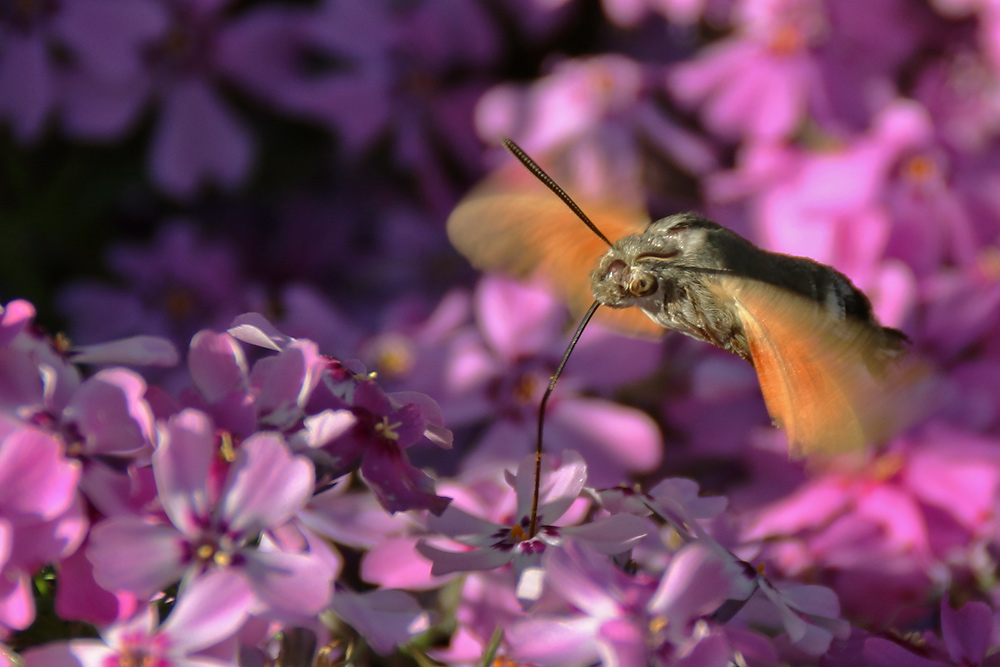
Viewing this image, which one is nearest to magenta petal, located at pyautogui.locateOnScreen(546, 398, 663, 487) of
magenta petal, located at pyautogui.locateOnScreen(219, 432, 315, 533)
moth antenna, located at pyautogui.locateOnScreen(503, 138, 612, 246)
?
moth antenna, located at pyautogui.locateOnScreen(503, 138, 612, 246)

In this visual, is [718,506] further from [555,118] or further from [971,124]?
[971,124]

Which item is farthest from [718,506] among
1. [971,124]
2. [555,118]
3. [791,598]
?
[971,124]

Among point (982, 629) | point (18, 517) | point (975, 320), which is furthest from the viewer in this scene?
point (975, 320)

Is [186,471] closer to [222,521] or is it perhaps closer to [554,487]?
[222,521]

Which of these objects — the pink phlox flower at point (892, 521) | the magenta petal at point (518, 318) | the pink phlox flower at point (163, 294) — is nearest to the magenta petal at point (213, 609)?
the pink phlox flower at point (892, 521)

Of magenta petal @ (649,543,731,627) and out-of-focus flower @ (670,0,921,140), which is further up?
out-of-focus flower @ (670,0,921,140)

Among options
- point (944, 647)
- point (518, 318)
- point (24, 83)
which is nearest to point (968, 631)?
point (944, 647)

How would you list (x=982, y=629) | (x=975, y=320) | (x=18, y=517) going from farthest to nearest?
(x=975, y=320) < (x=982, y=629) < (x=18, y=517)

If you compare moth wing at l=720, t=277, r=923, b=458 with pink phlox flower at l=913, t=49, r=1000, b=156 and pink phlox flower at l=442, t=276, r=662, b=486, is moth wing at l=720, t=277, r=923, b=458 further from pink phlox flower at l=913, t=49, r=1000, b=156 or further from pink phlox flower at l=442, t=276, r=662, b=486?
pink phlox flower at l=913, t=49, r=1000, b=156
